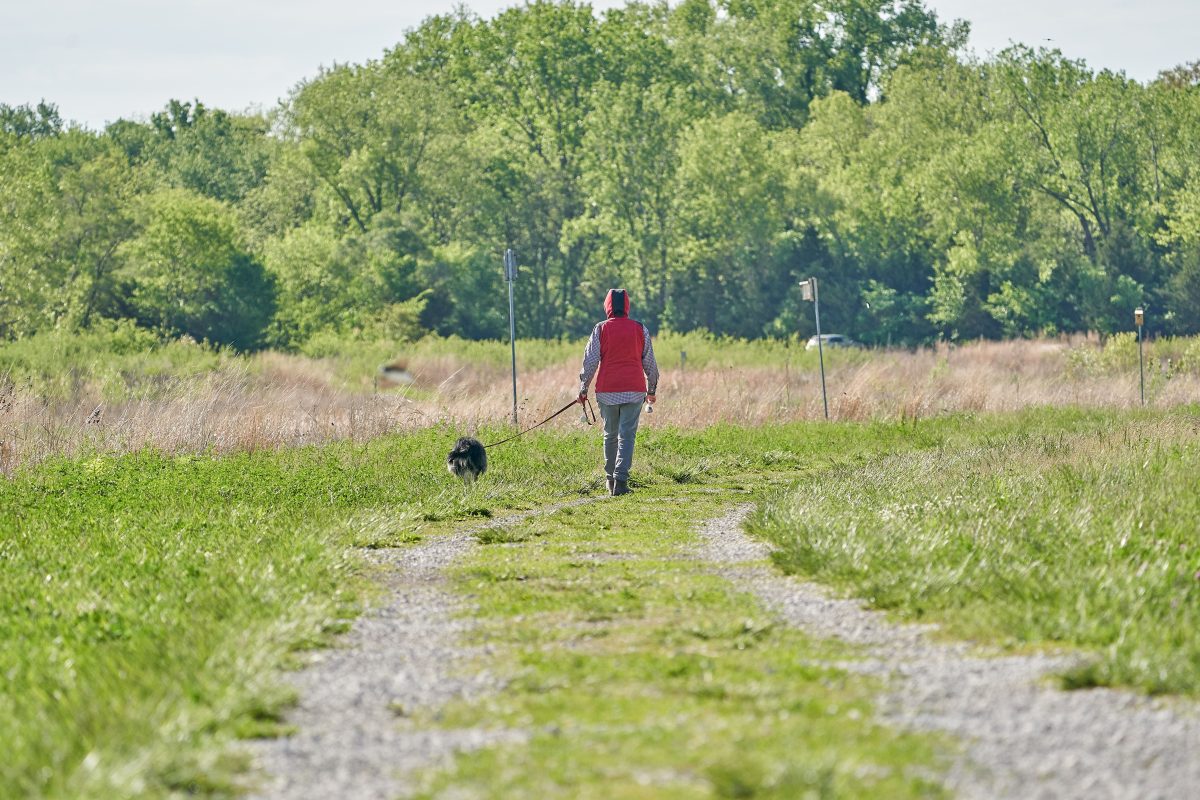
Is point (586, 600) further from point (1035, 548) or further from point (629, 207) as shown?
point (629, 207)

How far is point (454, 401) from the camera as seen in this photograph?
82.7 feet

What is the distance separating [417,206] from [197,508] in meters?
60.6

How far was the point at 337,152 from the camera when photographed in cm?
7194

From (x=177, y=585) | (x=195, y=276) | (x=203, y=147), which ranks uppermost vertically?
(x=203, y=147)

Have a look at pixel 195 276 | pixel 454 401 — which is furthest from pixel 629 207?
pixel 454 401

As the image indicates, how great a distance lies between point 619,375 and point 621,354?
0.23 metres

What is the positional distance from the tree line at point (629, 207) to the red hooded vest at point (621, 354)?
138 ft

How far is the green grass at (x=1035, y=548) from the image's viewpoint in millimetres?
6980

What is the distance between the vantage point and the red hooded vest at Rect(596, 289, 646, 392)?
54.2ft

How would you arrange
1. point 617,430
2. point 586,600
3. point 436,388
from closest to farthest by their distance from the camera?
point 586,600 → point 617,430 → point 436,388

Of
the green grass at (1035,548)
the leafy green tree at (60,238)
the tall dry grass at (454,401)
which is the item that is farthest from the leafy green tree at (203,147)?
the green grass at (1035,548)

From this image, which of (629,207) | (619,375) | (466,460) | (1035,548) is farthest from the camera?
(629,207)

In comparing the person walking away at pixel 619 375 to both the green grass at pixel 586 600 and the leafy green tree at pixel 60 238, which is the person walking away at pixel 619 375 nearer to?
the green grass at pixel 586 600

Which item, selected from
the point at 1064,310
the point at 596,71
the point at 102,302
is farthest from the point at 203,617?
the point at 596,71
